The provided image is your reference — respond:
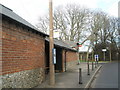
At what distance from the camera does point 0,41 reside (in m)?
4.77

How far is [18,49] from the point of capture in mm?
5809

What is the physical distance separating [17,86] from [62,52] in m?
9.01

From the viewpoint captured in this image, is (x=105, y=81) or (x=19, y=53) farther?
(x=105, y=81)

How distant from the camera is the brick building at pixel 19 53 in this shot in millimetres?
4895

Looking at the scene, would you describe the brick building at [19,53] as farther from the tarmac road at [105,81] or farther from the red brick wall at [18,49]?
the tarmac road at [105,81]

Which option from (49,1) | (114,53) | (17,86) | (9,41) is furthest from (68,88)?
(114,53)

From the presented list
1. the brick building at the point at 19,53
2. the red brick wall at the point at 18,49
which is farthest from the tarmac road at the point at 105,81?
the red brick wall at the point at 18,49

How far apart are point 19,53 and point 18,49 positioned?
182 millimetres

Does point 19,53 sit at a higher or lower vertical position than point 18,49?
lower

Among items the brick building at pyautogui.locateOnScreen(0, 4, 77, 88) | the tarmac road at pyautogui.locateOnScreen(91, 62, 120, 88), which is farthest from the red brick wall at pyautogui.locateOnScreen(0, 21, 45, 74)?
the tarmac road at pyautogui.locateOnScreen(91, 62, 120, 88)

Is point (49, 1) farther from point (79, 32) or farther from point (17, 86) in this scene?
point (79, 32)

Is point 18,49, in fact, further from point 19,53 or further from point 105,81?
point 105,81

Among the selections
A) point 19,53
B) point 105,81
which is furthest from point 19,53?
point 105,81

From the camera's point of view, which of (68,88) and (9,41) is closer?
(9,41)
